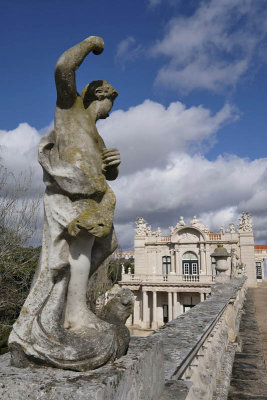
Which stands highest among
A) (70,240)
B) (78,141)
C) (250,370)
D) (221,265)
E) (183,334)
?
(78,141)

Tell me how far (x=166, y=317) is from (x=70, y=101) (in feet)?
113

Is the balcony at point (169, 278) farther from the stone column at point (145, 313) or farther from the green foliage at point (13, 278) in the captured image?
the green foliage at point (13, 278)

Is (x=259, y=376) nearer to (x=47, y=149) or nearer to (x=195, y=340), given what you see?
(x=195, y=340)

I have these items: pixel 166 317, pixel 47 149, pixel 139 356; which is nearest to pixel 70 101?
pixel 47 149

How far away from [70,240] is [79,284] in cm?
27

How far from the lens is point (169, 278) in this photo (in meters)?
32.1

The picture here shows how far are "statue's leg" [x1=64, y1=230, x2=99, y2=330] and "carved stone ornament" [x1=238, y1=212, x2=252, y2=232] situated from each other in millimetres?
37892

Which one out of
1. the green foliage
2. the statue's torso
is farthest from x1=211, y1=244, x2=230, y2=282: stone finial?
the statue's torso

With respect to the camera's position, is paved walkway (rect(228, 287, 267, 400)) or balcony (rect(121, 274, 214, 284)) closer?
paved walkway (rect(228, 287, 267, 400))

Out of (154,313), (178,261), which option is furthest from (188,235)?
(154,313)

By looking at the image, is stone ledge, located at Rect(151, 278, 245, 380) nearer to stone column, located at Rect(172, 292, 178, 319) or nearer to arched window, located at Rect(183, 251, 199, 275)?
stone column, located at Rect(172, 292, 178, 319)

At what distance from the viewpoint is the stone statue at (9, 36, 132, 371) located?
1.64 m

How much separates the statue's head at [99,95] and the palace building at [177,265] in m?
28.9

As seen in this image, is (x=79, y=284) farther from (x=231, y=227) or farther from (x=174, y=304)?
(x=231, y=227)
